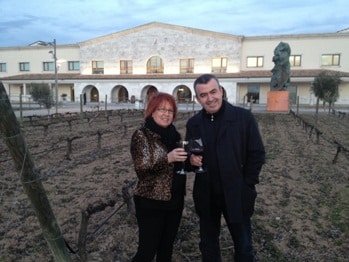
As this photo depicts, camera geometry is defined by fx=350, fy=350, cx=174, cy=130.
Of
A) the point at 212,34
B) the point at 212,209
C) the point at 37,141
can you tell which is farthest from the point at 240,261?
the point at 212,34

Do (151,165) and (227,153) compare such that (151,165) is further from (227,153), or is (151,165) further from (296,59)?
(296,59)

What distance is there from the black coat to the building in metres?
36.6

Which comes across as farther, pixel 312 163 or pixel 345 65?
pixel 345 65

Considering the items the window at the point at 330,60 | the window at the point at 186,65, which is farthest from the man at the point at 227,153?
the window at the point at 186,65

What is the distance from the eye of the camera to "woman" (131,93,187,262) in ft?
8.93

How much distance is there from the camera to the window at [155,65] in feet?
155

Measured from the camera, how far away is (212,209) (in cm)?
313

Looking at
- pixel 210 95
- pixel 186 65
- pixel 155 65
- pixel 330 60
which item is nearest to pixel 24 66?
pixel 155 65

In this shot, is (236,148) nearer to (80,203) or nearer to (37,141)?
(80,203)

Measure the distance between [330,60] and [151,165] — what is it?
44.2 meters

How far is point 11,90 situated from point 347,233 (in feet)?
182

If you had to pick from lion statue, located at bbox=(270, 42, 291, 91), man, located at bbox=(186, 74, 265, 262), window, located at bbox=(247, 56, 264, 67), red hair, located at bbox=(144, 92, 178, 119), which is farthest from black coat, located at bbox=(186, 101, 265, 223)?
window, located at bbox=(247, 56, 264, 67)

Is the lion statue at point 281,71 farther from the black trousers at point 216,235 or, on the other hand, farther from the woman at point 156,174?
the woman at point 156,174

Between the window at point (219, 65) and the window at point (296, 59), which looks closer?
the window at point (296, 59)
